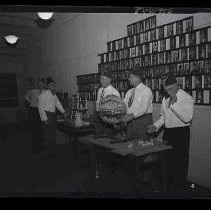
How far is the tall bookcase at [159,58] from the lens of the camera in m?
4.21

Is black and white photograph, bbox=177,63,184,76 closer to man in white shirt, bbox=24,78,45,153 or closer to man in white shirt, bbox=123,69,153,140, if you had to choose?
man in white shirt, bbox=123,69,153,140

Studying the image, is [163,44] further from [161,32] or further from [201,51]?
[201,51]

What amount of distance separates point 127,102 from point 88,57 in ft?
4.25

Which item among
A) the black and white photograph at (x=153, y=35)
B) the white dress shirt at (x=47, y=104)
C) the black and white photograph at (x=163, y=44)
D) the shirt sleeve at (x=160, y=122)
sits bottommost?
the shirt sleeve at (x=160, y=122)

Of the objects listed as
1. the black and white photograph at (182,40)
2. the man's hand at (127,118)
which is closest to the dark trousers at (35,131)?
the man's hand at (127,118)

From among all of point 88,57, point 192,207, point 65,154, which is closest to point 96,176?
point 65,154

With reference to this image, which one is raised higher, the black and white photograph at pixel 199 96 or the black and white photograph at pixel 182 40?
the black and white photograph at pixel 182 40

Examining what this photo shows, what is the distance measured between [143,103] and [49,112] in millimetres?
1358

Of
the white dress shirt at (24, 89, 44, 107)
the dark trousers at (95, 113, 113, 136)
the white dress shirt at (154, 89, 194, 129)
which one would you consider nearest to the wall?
the white dress shirt at (154, 89, 194, 129)

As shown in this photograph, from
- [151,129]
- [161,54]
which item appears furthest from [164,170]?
[161,54]

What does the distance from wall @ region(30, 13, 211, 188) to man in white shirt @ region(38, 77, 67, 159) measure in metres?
0.23

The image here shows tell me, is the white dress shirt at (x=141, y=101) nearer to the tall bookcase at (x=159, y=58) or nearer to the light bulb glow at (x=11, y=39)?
the tall bookcase at (x=159, y=58)

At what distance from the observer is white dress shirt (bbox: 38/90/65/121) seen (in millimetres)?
4633

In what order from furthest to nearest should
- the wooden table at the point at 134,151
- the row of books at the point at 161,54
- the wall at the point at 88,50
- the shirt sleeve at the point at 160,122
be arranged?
the shirt sleeve at the point at 160,122 < the wall at the point at 88,50 < the row of books at the point at 161,54 < the wooden table at the point at 134,151
